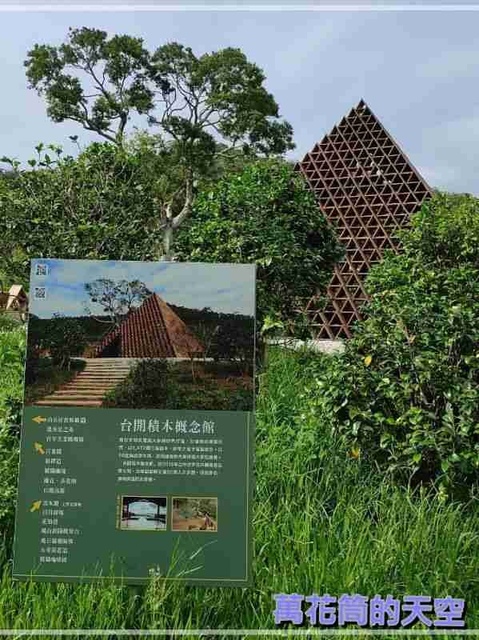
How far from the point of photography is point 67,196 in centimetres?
532

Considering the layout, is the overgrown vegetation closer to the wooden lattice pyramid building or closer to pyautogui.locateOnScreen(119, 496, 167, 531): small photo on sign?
pyautogui.locateOnScreen(119, 496, 167, 531): small photo on sign

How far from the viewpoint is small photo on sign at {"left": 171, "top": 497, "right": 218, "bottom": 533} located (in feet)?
7.62

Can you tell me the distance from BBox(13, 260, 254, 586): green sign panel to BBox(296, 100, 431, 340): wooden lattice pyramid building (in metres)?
8.30

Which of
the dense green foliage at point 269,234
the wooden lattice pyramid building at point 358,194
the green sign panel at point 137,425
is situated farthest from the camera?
the wooden lattice pyramid building at point 358,194

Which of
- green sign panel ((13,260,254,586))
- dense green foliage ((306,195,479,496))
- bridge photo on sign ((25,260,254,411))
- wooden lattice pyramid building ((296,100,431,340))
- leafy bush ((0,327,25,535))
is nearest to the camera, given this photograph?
green sign panel ((13,260,254,586))

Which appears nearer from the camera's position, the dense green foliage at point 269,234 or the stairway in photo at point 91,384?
the stairway in photo at point 91,384

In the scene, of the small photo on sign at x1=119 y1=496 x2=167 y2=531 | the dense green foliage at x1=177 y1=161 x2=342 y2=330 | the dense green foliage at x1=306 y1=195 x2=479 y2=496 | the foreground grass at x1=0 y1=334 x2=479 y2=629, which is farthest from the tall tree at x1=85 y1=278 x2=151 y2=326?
the dense green foliage at x1=177 y1=161 x2=342 y2=330

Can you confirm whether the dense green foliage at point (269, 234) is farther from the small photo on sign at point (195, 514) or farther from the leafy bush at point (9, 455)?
the small photo on sign at point (195, 514)

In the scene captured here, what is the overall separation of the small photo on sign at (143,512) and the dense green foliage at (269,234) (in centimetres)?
264

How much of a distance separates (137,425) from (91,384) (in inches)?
9.6

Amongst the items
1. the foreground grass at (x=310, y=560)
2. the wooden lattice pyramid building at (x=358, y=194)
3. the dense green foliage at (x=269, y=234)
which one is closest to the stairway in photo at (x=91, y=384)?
the foreground grass at (x=310, y=560)

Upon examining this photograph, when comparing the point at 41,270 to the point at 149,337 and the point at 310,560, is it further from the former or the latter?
the point at 310,560

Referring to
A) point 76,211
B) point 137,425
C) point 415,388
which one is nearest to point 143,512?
point 137,425

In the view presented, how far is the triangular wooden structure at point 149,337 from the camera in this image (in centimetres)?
245
